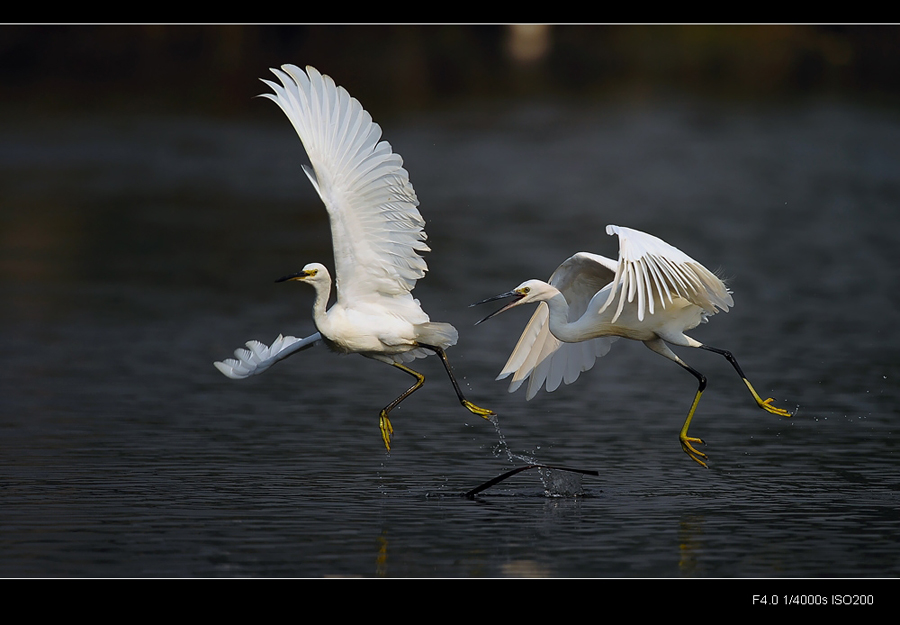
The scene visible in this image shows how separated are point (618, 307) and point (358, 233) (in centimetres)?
194

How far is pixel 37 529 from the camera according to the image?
27.7 feet

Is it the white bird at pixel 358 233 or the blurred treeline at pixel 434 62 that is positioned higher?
the white bird at pixel 358 233

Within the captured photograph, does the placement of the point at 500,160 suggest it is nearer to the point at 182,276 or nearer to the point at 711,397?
the point at 182,276

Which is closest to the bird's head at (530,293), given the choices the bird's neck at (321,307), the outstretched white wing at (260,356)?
the bird's neck at (321,307)

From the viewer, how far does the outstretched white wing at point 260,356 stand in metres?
10.6

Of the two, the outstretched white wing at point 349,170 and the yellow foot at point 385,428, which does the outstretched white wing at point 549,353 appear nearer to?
the yellow foot at point 385,428

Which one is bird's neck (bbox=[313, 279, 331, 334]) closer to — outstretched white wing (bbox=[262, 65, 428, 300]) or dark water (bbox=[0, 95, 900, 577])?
outstretched white wing (bbox=[262, 65, 428, 300])

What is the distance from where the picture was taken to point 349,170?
9.86m

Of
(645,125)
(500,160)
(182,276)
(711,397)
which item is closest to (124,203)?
(182,276)

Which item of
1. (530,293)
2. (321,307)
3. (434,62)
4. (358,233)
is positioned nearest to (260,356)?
(321,307)

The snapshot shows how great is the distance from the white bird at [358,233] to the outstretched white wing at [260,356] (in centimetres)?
1

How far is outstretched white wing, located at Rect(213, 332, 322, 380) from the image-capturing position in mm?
10562

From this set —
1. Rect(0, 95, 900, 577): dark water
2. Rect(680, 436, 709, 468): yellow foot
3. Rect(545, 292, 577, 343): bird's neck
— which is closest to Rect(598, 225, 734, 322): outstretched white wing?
Rect(545, 292, 577, 343): bird's neck

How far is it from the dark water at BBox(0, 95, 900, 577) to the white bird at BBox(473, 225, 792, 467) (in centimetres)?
63
